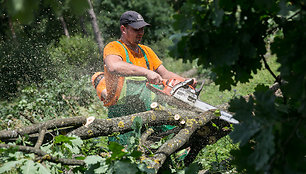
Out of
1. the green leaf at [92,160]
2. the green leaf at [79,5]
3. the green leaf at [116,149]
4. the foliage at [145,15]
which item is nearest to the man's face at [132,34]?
the green leaf at [92,160]

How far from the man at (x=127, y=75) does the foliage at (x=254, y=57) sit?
190 cm

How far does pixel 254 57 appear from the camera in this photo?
1.12 metres

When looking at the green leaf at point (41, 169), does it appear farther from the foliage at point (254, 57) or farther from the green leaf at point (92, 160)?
the foliage at point (254, 57)

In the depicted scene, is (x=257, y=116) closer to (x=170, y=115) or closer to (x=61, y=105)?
(x=170, y=115)

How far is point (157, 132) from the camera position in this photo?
3477mm

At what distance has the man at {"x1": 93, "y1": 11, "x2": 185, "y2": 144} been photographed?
3.12m

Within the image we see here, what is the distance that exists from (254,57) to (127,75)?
211 centimetres

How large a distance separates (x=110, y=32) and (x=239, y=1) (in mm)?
21921

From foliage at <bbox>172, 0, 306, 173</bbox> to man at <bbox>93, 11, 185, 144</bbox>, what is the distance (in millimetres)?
1899

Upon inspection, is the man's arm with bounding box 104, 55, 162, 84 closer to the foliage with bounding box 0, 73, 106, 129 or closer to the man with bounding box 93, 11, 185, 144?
the man with bounding box 93, 11, 185, 144

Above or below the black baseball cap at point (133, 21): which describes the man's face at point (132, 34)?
below

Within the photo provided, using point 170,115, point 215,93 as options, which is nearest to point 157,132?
point 170,115

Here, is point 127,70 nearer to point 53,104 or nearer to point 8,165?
point 8,165

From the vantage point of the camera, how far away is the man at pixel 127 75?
3117 mm
